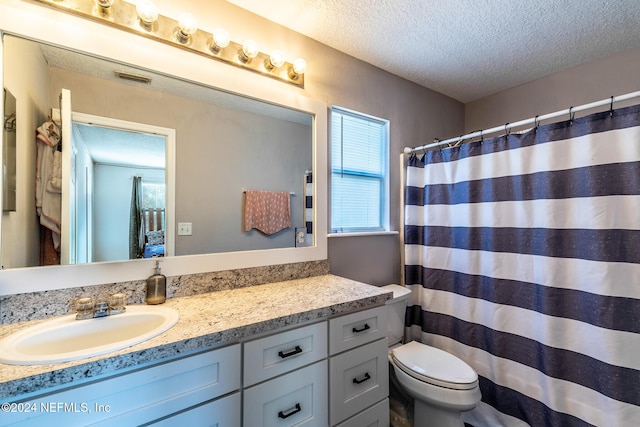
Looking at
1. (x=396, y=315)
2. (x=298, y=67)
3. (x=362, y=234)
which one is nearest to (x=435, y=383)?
(x=396, y=315)

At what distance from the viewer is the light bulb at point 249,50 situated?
4.57ft

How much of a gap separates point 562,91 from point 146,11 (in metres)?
2.72

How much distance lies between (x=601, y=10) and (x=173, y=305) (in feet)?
8.47

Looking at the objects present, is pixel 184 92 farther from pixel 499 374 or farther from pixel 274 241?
pixel 499 374

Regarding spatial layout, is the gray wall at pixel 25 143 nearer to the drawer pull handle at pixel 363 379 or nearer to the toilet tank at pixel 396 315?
the drawer pull handle at pixel 363 379

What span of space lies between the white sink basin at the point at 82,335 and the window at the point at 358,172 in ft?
3.67

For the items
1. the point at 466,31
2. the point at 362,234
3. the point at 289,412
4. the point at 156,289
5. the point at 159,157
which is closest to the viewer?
the point at 289,412

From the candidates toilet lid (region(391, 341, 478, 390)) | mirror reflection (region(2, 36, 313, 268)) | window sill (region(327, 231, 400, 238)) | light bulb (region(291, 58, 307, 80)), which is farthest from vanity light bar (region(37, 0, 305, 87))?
toilet lid (region(391, 341, 478, 390))

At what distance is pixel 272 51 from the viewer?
1537mm

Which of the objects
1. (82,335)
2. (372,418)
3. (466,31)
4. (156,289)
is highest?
(466,31)

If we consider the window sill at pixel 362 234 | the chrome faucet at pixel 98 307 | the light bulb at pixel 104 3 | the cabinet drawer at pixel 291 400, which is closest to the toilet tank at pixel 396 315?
the window sill at pixel 362 234

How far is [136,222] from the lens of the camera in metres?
1.18

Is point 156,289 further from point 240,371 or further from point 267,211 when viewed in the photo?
point 267,211

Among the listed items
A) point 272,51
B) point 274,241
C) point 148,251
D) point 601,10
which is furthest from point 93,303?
point 601,10
